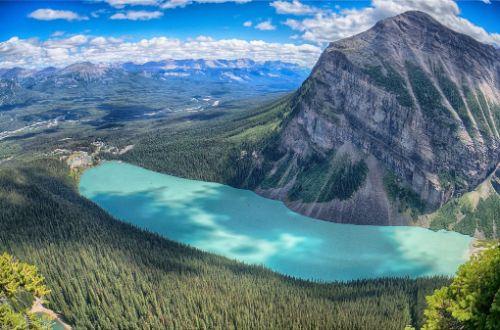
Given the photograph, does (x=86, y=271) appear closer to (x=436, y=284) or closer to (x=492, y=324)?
(x=436, y=284)

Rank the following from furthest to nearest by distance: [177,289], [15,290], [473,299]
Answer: [177,289] → [15,290] → [473,299]

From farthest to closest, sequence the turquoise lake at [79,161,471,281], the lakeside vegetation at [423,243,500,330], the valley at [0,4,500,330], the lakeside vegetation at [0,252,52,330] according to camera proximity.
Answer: the turquoise lake at [79,161,471,281]
the valley at [0,4,500,330]
the lakeside vegetation at [0,252,52,330]
the lakeside vegetation at [423,243,500,330]

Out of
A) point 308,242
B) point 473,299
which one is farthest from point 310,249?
point 473,299

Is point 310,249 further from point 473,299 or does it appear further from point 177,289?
point 473,299

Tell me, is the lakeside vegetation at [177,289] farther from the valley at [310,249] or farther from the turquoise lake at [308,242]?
the turquoise lake at [308,242]

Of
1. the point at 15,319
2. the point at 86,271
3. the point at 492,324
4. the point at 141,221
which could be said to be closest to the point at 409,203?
the point at 141,221

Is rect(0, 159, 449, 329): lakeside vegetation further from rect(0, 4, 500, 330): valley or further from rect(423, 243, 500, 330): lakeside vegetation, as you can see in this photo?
rect(423, 243, 500, 330): lakeside vegetation

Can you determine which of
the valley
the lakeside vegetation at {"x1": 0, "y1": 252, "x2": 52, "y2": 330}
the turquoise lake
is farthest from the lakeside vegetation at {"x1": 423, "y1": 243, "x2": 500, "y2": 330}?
the turquoise lake

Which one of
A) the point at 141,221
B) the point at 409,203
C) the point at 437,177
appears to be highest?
the point at 437,177
